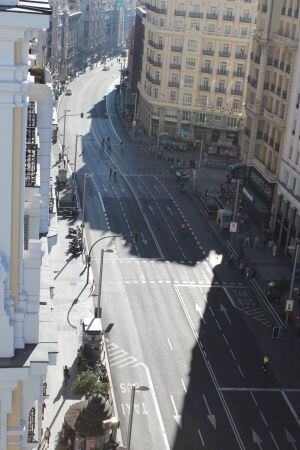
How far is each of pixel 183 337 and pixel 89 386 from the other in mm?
16057

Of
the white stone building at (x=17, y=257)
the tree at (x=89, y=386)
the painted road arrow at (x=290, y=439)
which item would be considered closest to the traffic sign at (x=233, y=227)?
the painted road arrow at (x=290, y=439)

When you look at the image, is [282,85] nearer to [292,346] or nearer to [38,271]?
[292,346]

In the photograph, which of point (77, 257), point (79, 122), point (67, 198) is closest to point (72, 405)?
point (77, 257)

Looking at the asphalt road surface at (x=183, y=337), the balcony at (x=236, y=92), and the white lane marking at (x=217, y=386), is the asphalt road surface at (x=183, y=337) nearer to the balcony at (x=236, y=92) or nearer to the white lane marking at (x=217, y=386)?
the white lane marking at (x=217, y=386)

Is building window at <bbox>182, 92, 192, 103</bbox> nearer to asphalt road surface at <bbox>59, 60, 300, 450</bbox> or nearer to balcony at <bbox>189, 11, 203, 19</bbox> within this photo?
balcony at <bbox>189, 11, 203, 19</bbox>

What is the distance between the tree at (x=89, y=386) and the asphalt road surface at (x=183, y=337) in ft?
11.1

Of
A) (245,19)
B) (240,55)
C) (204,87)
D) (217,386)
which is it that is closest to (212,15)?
(245,19)

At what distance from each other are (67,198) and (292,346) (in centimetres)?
4357

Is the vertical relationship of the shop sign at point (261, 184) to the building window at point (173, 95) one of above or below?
below

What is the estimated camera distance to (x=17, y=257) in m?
16.6

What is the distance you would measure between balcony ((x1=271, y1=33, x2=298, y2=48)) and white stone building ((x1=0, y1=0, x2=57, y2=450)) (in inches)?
2934

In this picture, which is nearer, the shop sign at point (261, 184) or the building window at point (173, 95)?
the shop sign at point (261, 184)

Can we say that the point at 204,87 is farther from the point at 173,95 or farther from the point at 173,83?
the point at 173,95

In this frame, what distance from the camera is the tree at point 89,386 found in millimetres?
50562
